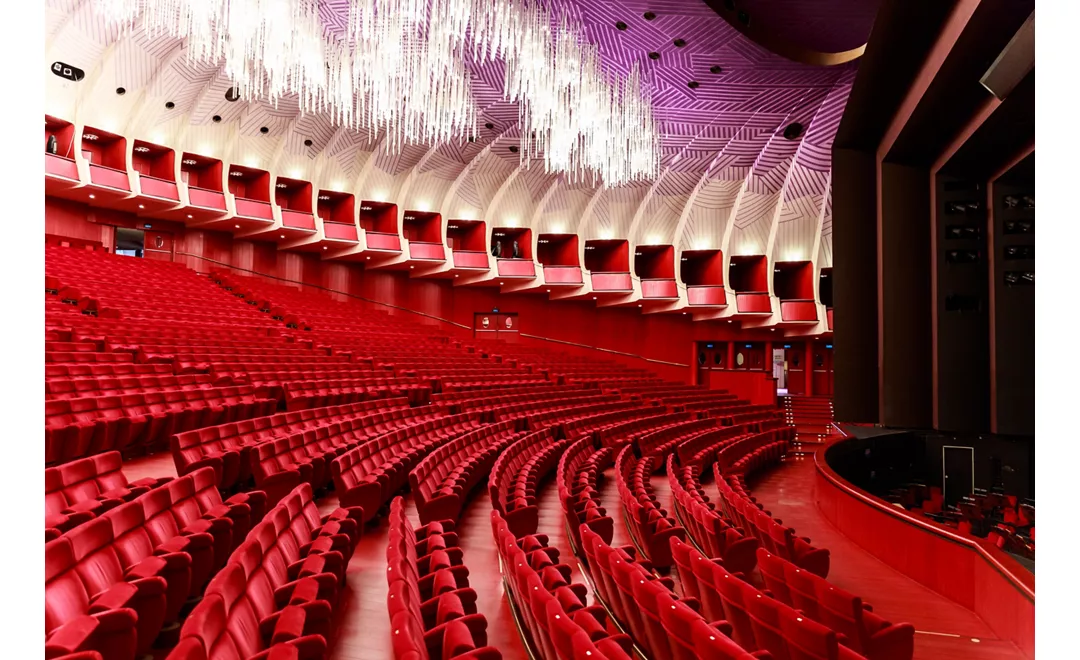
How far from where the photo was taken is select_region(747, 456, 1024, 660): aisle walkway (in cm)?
267

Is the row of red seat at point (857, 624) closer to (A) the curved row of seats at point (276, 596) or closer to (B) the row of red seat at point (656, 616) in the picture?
(B) the row of red seat at point (656, 616)

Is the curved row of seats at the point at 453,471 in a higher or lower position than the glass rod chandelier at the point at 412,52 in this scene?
lower

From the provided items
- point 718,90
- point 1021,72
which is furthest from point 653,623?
point 718,90

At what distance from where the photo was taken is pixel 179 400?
14.4 feet

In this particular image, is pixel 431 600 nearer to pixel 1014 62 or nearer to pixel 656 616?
pixel 656 616

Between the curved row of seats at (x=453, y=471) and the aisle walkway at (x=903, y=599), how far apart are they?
178 cm

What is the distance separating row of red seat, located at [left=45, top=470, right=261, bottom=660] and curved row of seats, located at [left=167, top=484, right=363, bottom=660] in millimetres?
159

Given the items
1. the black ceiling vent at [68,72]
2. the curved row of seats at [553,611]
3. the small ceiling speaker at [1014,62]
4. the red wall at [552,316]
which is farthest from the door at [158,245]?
the small ceiling speaker at [1014,62]

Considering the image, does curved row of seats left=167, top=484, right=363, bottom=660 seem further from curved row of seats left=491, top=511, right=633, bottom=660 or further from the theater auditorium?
curved row of seats left=491, top=511, right=633, bottom=660

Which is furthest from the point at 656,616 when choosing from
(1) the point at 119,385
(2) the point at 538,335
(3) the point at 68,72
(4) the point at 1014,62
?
(2) the point at 538,335

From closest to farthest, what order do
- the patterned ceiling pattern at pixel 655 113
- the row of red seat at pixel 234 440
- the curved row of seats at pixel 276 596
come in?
the curved row of seats at pixel 276 596 → the row of red seat at pixel 234 440 → the patterned ceiling pattern at pixel 655 113

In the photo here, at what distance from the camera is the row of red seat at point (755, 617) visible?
1.83 meters

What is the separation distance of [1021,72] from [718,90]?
6616 mm

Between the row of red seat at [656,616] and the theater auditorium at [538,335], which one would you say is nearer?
the row of red seat at [656,616]
